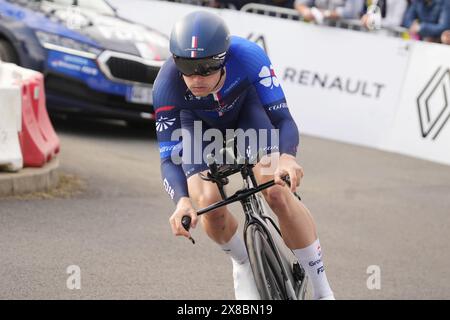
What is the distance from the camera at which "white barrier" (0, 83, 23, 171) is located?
9.47 meters

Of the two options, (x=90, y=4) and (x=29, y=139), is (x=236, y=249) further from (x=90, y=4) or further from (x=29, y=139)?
(x=90, y=4)

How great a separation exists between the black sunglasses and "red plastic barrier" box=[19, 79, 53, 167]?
4.73 metres

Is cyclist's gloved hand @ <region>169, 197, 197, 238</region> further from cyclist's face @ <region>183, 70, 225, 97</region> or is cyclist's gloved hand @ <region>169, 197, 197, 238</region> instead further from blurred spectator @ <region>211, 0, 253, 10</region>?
blurred spectator @ <region>211, 0, 253, 10</region>

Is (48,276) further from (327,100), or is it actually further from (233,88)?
(327,100)

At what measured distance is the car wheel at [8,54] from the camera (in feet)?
41.8

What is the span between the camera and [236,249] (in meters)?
6.21

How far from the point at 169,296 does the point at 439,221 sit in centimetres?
414

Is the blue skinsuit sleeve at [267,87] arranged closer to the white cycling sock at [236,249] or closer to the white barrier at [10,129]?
the white cycling sock at [236,249]

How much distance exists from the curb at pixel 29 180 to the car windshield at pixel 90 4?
375 cm

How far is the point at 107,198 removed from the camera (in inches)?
390

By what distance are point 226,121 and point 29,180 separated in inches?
150

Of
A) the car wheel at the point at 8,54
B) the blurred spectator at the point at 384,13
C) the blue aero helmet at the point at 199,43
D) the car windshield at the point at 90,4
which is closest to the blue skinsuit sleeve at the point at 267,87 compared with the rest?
the blue aero helmet at the point at 199,43
